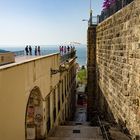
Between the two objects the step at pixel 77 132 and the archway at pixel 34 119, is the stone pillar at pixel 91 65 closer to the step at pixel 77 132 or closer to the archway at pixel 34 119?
the step at pixel 77 132

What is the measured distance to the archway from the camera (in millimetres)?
14414

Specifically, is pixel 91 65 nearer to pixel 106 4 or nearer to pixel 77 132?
pixel 106 4

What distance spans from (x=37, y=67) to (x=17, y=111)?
383 cm

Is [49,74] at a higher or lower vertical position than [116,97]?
higher

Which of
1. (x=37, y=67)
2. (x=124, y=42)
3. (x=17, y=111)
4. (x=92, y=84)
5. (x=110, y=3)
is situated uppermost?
(x=110, y=3)

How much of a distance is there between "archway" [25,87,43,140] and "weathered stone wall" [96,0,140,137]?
Answer: 3.57 meters

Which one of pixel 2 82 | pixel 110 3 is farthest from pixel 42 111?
pixel 110 3

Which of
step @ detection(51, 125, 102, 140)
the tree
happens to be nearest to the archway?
step @ detection(51, 125, 102, 140)

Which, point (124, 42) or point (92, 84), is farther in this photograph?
point (92, 84)

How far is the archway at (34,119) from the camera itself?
47.3 ft

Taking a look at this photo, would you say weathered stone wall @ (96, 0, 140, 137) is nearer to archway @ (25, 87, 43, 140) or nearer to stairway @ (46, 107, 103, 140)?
stairway @ (46, 107, 103, 140)

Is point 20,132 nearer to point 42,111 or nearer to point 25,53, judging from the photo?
point 42,111

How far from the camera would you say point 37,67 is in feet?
43.3

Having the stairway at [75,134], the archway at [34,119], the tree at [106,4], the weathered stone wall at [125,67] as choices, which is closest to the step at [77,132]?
the stairway at [75,134]
